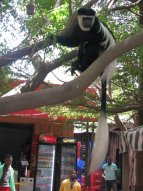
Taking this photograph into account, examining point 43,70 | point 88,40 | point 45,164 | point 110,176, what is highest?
point 88,40

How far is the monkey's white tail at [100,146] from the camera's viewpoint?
3507 mm

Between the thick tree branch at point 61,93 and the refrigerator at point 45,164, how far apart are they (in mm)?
7743

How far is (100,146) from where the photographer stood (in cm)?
384

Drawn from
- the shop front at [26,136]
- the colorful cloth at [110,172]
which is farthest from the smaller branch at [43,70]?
the colorful cloth at [110,172]

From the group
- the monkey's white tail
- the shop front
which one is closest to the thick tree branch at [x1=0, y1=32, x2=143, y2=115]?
the monkey's white tail

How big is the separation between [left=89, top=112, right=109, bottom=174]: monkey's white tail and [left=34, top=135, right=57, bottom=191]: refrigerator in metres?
6.92

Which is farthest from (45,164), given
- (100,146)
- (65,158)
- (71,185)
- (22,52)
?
(100,146)

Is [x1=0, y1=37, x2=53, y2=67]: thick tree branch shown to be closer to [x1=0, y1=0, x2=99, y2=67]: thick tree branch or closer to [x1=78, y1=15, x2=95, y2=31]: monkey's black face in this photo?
[x1=0, y1=0, x2=99, y2=67]: thick tree branch

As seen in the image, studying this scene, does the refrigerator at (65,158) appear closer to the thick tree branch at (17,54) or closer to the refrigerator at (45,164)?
the refrigerator at (45,164)

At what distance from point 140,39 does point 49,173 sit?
7.99 meters

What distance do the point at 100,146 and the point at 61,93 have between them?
0.81 metres

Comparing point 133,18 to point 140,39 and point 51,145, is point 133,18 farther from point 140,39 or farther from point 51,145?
point 140,39

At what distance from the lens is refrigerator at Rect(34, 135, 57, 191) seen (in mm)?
10945

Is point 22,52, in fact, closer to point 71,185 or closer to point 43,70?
point 43,70
